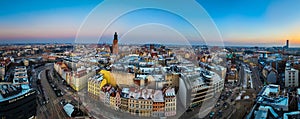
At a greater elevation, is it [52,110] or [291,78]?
[291,78]

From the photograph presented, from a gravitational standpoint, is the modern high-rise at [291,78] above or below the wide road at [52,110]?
above

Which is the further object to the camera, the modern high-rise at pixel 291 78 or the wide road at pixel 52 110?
the modern high-rise at pixel 291 78

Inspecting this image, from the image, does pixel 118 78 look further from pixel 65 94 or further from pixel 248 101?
pixel 248 101

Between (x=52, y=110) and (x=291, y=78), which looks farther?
(x=291, y=78)

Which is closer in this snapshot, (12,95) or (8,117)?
(8,117)

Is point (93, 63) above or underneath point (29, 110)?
above

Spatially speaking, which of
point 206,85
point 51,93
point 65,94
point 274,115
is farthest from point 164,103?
point 51,93

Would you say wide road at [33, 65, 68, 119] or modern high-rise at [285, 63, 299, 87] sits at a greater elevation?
modern high-rise at [285, 63, 299, 87]

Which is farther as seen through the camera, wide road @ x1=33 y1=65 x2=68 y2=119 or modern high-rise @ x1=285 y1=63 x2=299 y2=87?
modern high-rise @ x1=285 y1=63 x2=299 y2=87

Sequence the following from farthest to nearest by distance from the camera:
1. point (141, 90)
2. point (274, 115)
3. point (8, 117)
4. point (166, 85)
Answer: point (166, 85)
point (141, 90)
point (8, 117)
point (274, 115)

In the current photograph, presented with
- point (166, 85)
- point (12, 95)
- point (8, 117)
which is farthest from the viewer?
point (166, 85)
